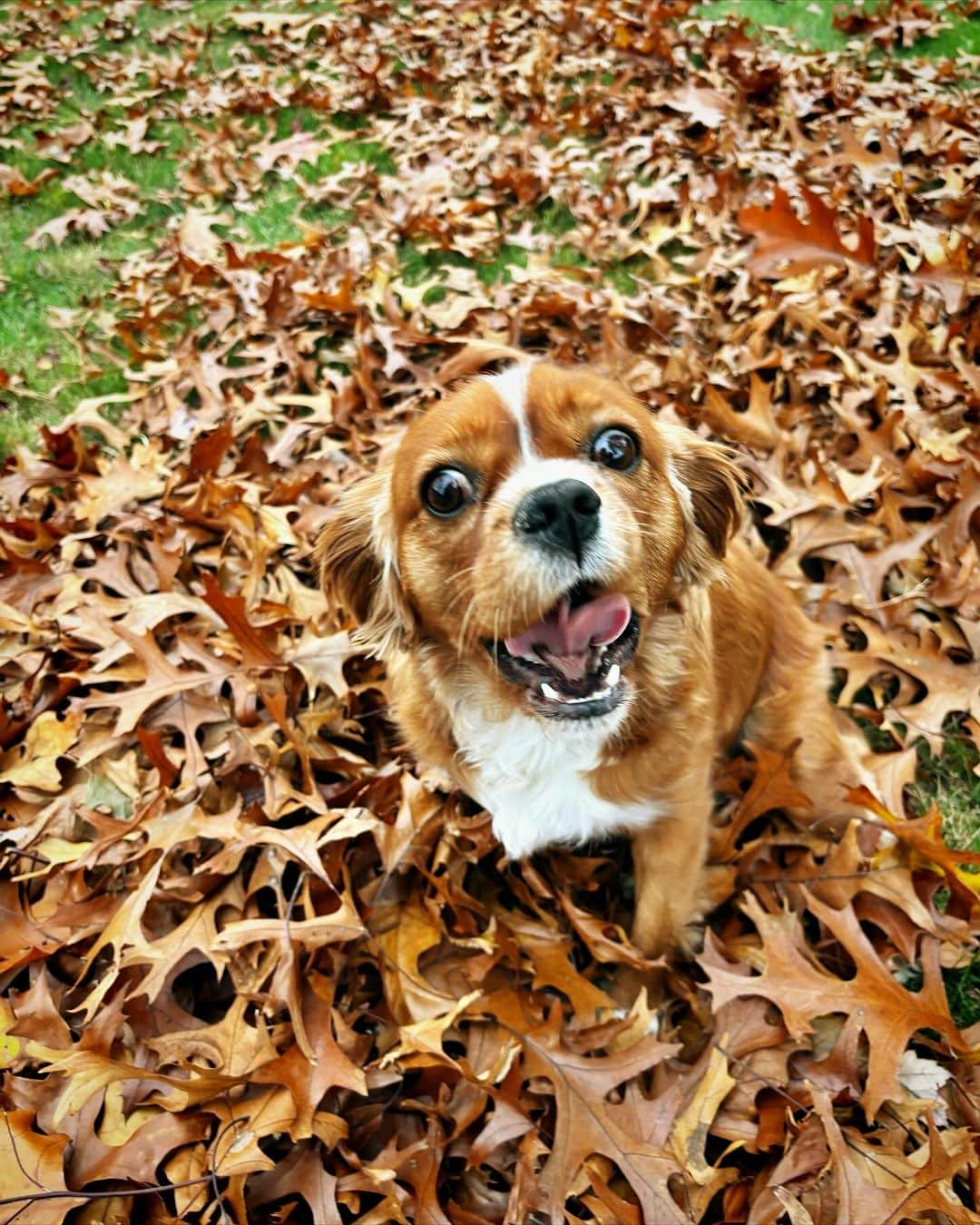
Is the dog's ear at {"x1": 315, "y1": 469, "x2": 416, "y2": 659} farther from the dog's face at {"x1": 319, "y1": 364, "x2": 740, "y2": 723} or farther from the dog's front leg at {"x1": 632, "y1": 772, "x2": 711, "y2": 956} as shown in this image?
the dog's front leg at {"x1": 632, "y1": 772, "x2": 711, "y2": 956}

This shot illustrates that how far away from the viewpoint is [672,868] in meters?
2.62

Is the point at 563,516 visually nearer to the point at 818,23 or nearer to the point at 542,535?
the point at 542,535

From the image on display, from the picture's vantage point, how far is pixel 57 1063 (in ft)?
7.50

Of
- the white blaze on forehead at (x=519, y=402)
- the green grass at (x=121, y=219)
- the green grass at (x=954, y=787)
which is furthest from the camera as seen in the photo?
the green grass at (x=121, y=219)

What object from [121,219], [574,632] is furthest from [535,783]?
[121,219]

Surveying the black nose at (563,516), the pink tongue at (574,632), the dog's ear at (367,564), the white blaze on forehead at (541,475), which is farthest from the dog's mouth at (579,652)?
the dog's ear at (367,564)

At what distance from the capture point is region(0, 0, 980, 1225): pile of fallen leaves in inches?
90.9

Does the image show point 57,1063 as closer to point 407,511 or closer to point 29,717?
point 29,717

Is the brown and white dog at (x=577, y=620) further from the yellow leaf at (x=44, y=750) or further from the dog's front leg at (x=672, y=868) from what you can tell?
the yellow leaf at (x=44, y=750)

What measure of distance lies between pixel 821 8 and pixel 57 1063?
10.2 metres

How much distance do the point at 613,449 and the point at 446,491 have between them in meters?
0.49

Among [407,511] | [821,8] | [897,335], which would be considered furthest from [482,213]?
[821,8]

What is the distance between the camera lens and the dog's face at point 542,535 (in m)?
2.06

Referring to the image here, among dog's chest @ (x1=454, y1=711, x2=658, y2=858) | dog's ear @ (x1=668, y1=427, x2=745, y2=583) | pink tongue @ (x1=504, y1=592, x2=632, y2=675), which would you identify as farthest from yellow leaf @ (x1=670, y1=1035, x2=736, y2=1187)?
dog's ear @ (x1=668, y1=427, x2=745, y2=583)
